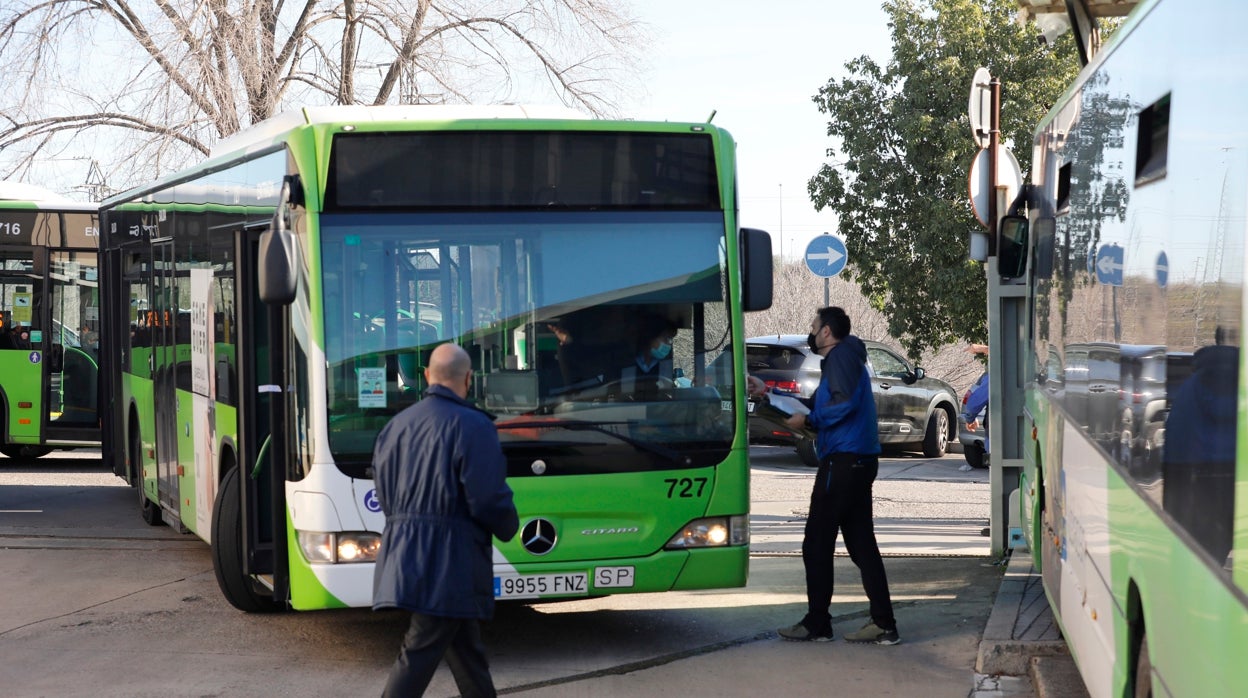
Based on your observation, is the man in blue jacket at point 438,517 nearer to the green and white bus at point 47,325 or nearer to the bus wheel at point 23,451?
the green and white bus at point 47,325

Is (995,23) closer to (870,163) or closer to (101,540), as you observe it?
(870,163)

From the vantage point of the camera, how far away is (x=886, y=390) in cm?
2117

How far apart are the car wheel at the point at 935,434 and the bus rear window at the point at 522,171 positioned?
575 inches

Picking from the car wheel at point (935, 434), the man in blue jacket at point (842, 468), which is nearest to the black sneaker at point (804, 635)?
the man in blue jacket at point (842, 468)

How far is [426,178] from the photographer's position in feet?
25.2

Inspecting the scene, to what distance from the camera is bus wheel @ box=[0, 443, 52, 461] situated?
19.2m

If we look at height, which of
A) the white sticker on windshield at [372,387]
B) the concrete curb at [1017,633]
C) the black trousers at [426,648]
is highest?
the white sticker on windshield at [372,387]

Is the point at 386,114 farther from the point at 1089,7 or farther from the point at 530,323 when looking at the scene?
the point at 1089,7

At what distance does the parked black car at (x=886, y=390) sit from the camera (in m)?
20.1

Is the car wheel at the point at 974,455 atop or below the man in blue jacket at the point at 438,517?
below

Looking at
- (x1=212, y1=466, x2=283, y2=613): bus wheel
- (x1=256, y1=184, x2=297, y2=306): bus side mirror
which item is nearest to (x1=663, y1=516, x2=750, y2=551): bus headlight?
(x1=256, y1=184, x2=297, y2=306): bus side mirror

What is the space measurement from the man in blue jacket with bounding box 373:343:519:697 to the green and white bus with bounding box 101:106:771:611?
178 cm

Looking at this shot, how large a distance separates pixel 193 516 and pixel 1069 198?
634 centimetres

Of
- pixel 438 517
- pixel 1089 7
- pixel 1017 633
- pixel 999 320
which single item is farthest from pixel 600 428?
pixel 1089 7
